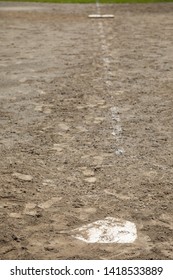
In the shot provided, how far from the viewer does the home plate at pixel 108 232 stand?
12.9 feet

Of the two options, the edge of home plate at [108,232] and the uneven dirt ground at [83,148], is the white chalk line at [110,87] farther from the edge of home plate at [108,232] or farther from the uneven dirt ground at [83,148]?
the edge of home plate at [108,232]

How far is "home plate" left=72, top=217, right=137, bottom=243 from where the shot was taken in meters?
3.93

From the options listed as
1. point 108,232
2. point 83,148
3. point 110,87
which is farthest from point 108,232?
point 110,87

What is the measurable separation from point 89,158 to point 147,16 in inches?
636

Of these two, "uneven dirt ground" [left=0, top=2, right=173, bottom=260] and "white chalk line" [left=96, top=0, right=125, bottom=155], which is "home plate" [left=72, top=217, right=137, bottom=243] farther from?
"white chalk line" [left=96, top=0, right=125, bottom=155]

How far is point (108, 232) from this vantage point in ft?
13.2

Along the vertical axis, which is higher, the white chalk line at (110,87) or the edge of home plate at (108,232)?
the edge of home plate at (108,232)

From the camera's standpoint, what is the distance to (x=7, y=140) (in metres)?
6.09

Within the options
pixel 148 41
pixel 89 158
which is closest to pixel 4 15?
pixel 148 41

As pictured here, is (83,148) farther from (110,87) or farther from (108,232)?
(110,87)

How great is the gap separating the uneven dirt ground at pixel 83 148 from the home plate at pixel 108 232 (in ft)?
0.23

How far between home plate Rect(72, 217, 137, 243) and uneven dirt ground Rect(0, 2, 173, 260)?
0.07 meters

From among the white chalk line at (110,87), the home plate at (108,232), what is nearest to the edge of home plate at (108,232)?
the home plate at (108,232)

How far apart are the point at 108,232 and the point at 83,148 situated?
1.94 metres
